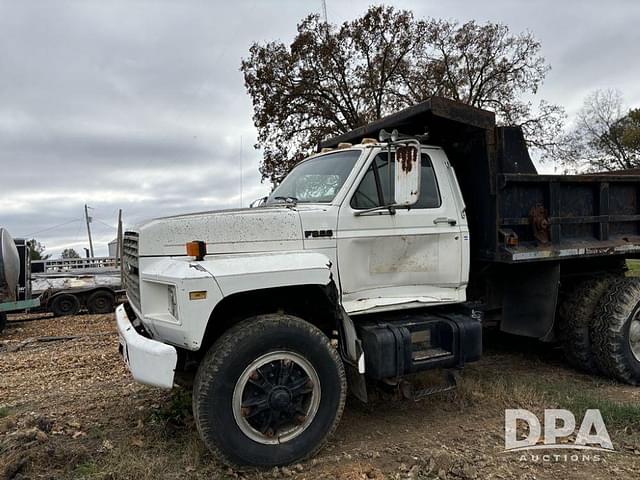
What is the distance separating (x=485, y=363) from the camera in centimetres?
621

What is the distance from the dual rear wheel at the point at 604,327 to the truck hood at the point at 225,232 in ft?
11.2

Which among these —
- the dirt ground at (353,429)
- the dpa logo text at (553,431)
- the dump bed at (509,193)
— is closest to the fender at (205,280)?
the dirt ground at (353,429)

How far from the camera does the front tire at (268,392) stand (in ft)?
11.3

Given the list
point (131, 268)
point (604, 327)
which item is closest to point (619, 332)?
point (604, 327)

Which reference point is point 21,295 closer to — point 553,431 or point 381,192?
point 381,192

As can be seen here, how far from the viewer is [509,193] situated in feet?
15.9

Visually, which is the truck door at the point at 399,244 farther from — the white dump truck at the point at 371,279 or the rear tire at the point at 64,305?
the rear tire at the point at 64,305

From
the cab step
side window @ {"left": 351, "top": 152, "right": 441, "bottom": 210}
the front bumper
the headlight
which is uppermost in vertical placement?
side window @ {"left": 351, "top": 152, "right": 441, "bottom": 210}

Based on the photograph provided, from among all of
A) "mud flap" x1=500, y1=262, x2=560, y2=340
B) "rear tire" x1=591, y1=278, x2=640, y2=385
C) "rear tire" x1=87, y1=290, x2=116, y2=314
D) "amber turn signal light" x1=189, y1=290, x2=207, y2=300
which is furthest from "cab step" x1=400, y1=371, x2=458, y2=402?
"rear tire" x1=87, y1=290, x2=116, y2=314

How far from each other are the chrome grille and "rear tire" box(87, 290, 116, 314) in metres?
8.92

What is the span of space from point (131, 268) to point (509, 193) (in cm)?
341

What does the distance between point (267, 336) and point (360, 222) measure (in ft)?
3.99

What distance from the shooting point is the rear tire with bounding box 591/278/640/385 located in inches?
209

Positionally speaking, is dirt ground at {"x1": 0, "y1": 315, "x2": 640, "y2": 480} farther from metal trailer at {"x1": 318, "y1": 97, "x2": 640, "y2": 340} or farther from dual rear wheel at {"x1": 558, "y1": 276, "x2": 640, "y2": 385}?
metal trailer at {"x1": 318, "y1": 97, "x2": 640, "y2": 340}
